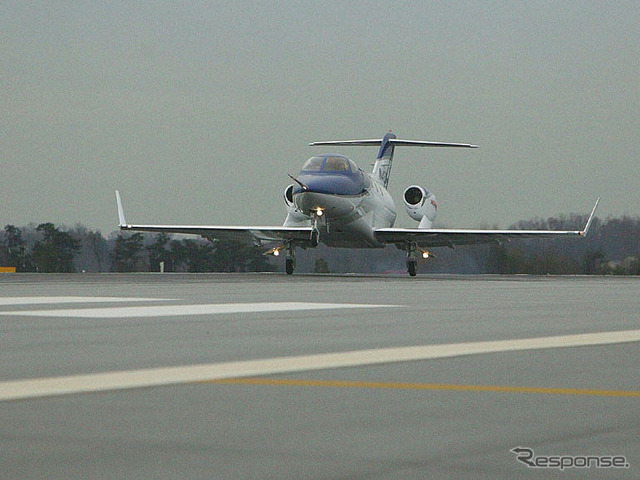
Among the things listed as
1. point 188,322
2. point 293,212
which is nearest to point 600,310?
point 188,322

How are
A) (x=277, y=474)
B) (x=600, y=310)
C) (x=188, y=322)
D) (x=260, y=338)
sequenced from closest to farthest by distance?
(x=277, y=474), (x=260, y=338), (x=188, y=322), (x=600, y=310)

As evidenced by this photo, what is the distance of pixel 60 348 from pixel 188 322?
394 centimetres

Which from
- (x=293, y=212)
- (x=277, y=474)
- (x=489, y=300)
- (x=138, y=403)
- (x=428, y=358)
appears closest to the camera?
(x=277, y=474)

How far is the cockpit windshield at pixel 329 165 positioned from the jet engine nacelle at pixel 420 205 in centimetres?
1246

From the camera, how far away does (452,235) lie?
169 feet

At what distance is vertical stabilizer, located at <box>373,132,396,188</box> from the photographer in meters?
67.7

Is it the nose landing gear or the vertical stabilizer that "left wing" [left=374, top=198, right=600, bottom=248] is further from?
the vertical stabilizer

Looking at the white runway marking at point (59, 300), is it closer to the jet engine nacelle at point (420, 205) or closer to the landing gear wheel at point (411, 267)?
the landing gear wheel at point (411, 267)

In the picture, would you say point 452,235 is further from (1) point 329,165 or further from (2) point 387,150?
(2) point 387,150

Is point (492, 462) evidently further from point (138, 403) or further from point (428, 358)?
point (428, 358)

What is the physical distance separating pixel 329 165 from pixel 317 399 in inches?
1626

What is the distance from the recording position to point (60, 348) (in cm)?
1068

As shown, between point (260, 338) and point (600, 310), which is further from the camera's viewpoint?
point (600, 310)

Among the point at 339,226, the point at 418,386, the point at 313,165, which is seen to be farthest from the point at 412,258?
the point at 418,386
